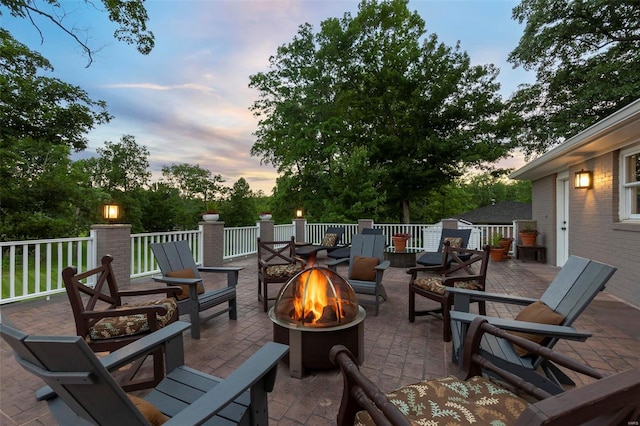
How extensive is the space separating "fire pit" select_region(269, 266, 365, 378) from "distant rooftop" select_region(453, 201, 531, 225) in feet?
68.4

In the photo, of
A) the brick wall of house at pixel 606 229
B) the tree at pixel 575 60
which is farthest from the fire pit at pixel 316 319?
the tree at pixel 575 60

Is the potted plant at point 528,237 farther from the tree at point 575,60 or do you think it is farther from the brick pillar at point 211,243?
the brick pillar at point 211,243

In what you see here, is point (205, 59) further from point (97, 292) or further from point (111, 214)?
point (97, 292)

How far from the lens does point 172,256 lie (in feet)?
11.9

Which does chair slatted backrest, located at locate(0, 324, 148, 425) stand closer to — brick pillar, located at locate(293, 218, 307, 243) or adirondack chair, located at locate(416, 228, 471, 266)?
adirondack chair, located at locate(416, 228, 471, 266)

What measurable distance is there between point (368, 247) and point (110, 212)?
434cm

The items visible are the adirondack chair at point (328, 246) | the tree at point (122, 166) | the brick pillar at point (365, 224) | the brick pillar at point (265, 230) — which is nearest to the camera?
the adirondack chair at point (328, 246)

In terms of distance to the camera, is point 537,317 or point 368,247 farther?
point 368,247

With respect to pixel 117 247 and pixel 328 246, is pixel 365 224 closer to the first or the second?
Result: pixel 328 246

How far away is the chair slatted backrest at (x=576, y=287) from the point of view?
2012mm

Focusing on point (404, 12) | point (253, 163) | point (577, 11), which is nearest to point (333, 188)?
point (253, 163)

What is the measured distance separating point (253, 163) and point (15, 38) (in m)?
11.7

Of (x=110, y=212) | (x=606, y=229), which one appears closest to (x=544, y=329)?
(x=606, y=229)

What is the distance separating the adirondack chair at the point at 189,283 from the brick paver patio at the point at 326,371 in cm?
23
